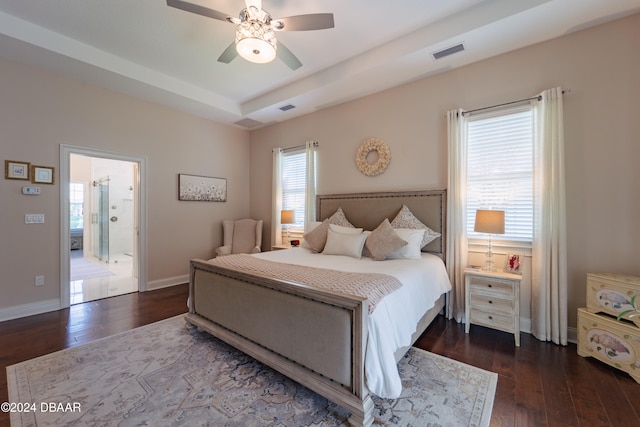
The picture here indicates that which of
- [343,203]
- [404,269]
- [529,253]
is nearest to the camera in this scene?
[404,269]

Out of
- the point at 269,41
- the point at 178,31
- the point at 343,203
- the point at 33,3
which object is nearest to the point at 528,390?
the point at 343,203

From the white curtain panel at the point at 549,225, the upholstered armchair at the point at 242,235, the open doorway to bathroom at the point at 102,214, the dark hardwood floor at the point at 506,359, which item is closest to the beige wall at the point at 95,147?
the upholstered armchair at the point at 242,235

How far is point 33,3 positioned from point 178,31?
49.4 inches

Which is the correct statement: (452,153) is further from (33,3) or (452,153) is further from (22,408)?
(33,3)

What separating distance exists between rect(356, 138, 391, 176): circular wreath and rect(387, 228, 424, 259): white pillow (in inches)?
46.0

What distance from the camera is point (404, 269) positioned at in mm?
2434

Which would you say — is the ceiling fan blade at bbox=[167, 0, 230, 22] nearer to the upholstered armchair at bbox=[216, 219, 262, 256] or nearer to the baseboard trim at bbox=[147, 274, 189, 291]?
the upholstered armchair at bbox=[216, 219, 262, 256]

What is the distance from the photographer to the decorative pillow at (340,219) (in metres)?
3.94

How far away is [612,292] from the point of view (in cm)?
220

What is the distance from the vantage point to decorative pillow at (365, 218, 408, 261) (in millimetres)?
2932

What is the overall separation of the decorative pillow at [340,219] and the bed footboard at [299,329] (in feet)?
6.35

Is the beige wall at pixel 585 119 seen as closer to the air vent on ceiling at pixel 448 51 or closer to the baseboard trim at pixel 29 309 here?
the air vent on ceiling at pixel 448 51

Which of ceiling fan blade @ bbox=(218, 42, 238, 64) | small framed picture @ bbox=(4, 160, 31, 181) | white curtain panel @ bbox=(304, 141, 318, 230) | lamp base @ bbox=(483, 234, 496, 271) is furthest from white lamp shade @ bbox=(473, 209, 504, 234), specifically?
small framed picture @ bbox=(4, 160, 31, 181)

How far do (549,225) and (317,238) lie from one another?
257cm
